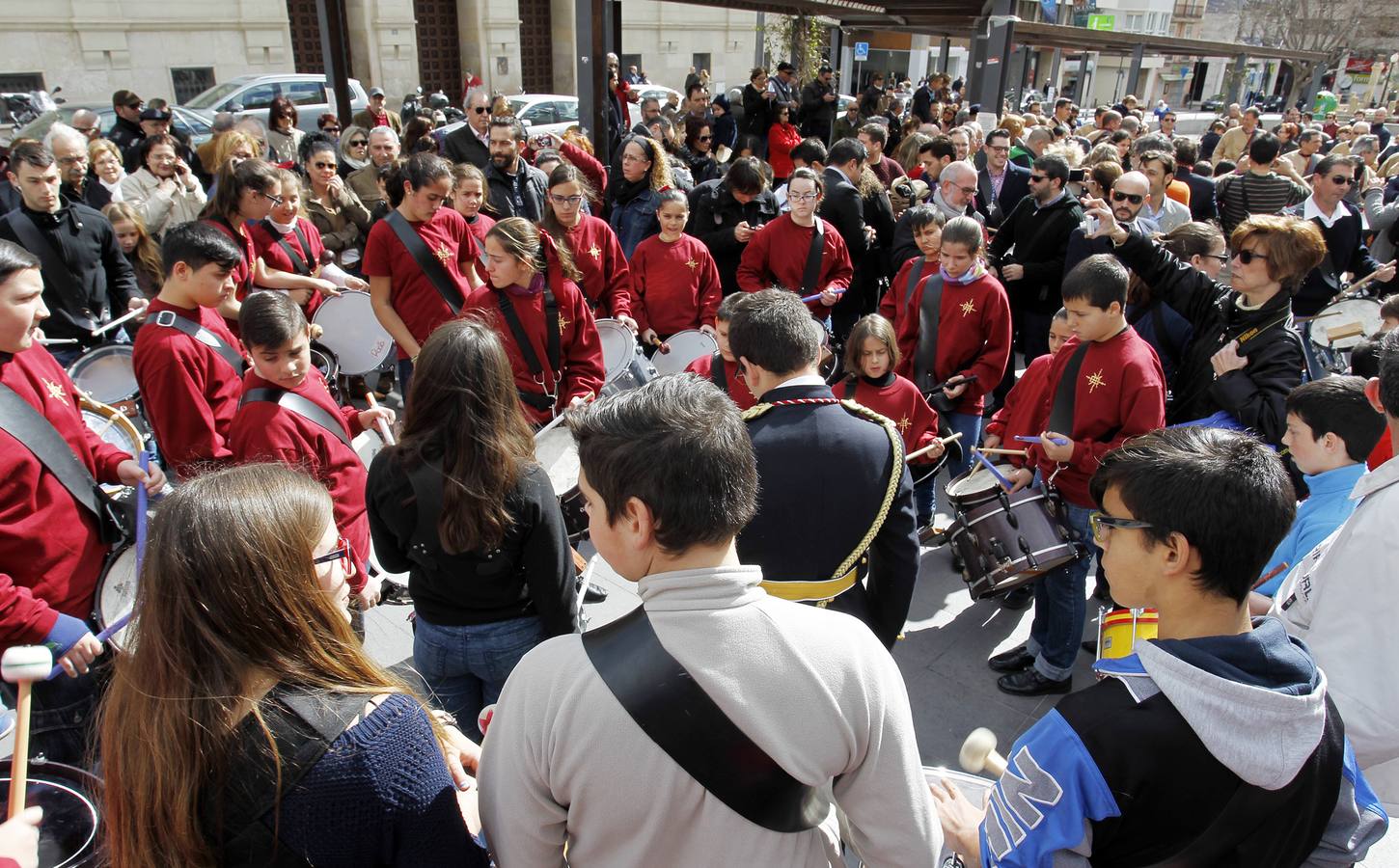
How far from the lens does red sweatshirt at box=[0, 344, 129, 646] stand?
7.31ft

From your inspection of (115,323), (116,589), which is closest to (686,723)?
(116,589)

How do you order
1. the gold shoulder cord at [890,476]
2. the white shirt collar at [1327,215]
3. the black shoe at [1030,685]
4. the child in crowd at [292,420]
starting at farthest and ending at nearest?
the white shirt collar at [1327,215]
the black shoe at [1030,685]
the child in crowd at [292,420]
the gold shoulder cord at [890,476]

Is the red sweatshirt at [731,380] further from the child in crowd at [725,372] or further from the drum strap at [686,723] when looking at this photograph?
the drum strap at [686,723]

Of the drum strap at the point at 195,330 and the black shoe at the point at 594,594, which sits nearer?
the drum strap at the point at 195,330

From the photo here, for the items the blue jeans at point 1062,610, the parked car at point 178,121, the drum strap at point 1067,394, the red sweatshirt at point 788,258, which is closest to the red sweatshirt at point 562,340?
the red sweatshirt at point 788,258

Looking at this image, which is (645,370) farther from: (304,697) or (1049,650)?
(304,697)

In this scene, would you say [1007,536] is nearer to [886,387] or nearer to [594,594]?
[886,387]

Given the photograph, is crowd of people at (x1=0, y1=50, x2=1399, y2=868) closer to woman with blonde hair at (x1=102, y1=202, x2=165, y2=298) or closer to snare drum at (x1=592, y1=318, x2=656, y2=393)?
snare drum at (x1=592, y1=318, x2=656, y2=393)

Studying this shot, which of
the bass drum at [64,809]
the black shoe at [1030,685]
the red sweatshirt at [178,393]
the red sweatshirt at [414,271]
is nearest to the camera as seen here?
the bass drum at [64,809]

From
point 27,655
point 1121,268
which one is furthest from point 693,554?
point 1121,268

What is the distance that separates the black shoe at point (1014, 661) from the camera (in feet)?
12.4

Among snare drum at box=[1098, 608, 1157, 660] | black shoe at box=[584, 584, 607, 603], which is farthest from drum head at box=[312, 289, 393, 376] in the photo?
snare drum at box=[1098, 608, 1157, 660]

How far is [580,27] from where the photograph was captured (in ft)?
23.4

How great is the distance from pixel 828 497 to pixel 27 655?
1.80 metres
